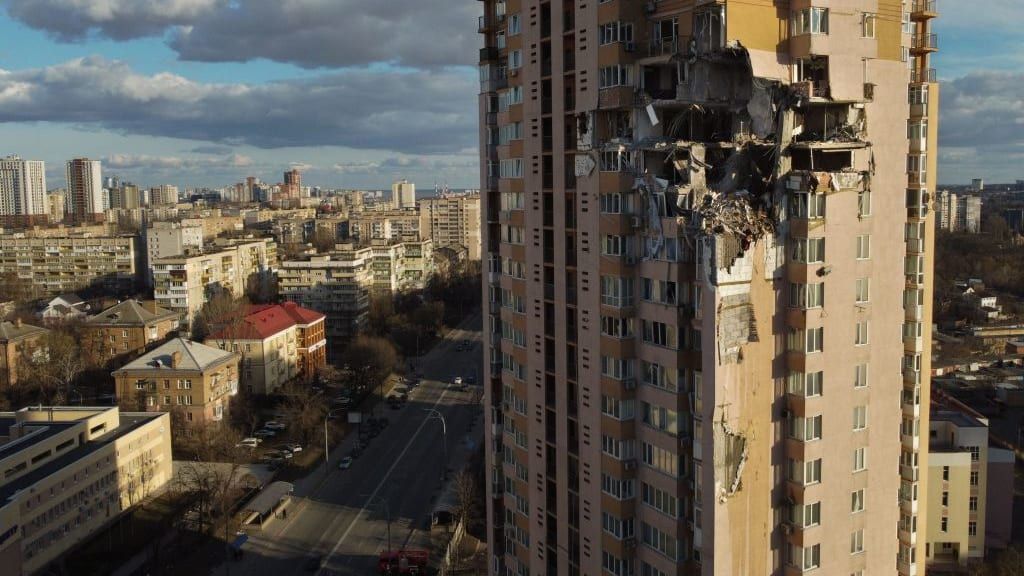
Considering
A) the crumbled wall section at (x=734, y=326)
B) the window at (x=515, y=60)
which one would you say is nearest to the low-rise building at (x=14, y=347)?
the window at (x=515, y=60)

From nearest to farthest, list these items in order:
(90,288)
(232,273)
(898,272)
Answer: (898,272)
(232,273)
(90,288)

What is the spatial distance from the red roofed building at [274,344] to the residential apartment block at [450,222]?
53126mm

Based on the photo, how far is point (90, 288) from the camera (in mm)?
58031

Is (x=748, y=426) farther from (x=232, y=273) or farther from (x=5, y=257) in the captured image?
(x=5, y=257)

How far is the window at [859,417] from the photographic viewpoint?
346 inches

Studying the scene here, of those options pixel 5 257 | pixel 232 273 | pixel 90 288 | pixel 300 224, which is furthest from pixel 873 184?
pixel 300 224

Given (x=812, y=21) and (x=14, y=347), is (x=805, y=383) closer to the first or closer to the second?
(x=812, y=21)

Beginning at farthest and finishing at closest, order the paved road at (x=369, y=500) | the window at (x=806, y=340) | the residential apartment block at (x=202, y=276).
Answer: the residential apartment block at (x=202, y=276)
the paved road at (x=369, y=500)
the window at (x=806, y=340)

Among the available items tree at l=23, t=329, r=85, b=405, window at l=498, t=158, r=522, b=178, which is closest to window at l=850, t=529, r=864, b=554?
window at l=498, t=158, r=522, b=178

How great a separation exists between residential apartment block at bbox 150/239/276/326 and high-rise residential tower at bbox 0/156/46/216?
6273cm

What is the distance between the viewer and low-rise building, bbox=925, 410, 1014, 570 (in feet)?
65.4

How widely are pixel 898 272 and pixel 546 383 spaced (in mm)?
4443

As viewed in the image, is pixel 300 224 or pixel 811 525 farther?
pixel 300 224

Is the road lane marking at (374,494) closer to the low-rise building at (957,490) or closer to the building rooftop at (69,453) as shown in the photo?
the building rooftop at (69,453)
